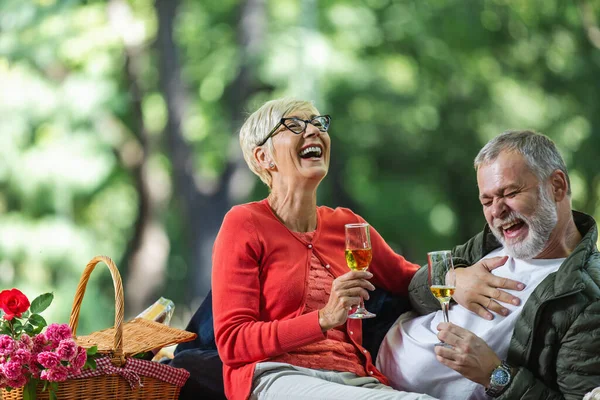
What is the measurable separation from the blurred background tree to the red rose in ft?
17.4

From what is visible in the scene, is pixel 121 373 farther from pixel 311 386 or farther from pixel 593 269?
pixel 593 269

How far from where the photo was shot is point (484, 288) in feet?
7.54

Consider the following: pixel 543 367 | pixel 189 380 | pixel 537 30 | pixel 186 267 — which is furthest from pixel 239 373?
pixel 537 30

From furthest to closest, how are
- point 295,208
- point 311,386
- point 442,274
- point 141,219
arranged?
point 141,219, point 295,208, point 311,386, point 442,274

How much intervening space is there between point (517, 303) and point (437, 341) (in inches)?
10.7

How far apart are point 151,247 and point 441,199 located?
3045 millimetres

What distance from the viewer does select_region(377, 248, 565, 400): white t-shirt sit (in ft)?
7.37

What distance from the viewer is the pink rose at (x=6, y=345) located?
2184mm

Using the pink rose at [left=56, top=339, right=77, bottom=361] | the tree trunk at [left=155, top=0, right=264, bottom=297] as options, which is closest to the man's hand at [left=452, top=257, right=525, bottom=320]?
the pink rose at [left=56, top=339, right=77, bottom=361]

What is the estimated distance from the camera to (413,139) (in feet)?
27.4

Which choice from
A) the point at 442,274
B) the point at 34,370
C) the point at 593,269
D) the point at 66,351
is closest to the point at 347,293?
the point at 442,274

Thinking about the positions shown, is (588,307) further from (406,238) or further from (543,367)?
(406,238)

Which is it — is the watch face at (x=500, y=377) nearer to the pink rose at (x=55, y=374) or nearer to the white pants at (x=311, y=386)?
the white pants at (x=311, y=386)

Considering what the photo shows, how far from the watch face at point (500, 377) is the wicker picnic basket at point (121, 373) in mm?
959
